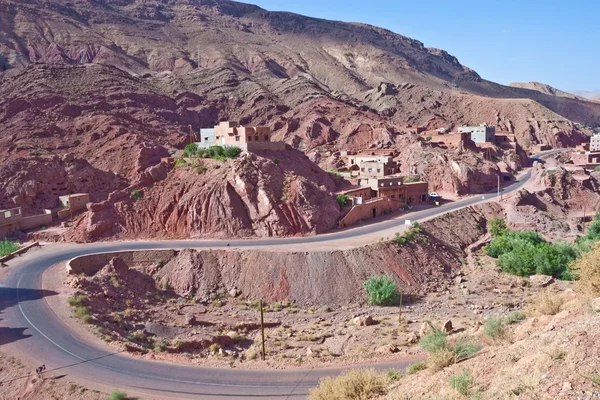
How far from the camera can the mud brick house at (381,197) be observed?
1518 inches

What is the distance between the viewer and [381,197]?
41.7 metres

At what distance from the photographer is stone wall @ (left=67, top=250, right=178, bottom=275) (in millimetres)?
28281

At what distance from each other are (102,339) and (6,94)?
Answer: 171 ft

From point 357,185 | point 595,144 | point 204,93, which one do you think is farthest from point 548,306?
point 204,93

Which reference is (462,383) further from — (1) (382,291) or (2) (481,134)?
(2) (481,134)

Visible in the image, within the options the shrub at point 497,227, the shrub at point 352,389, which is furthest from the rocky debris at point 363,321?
the shrub at point 497,227

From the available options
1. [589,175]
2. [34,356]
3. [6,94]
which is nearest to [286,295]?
[34,356]

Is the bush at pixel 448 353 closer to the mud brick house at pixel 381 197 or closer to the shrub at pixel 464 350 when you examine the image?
the shrub at pixel 464 350

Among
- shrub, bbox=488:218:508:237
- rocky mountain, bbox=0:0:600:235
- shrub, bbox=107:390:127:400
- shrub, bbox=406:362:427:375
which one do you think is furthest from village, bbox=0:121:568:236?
shrub, bbox=406:362:427:375

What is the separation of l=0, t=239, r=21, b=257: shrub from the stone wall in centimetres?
542

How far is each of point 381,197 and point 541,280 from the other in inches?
582

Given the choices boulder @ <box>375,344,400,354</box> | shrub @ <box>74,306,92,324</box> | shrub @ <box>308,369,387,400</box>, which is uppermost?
shrub @ <box>308,369,387,400</box>

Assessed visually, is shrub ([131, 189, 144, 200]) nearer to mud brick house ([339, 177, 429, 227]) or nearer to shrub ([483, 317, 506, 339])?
mud brick house ([339, 177, 429, 227])

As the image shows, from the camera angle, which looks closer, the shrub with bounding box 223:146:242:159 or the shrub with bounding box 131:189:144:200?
the shrub with bounding box 131:189:144:200
